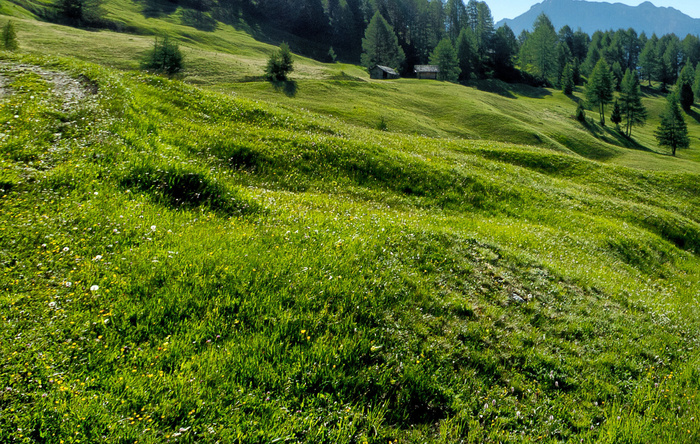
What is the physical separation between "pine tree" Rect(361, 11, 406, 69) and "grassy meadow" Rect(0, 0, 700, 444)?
113092 mm

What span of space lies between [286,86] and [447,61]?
254ft

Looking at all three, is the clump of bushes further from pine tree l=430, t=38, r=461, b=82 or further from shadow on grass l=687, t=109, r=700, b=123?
shadow on grass l=687, t=109, r=700, b=123

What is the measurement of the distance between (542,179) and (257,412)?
2489 centimetres

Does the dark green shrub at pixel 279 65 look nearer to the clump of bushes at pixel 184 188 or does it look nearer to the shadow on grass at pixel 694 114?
the clump of bushes at pixel 184 188

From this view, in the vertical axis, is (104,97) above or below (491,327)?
above

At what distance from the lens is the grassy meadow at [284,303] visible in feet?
14.1

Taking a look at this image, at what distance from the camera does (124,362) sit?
4547 mm

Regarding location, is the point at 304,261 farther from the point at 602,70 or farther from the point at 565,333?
the point at 602,70

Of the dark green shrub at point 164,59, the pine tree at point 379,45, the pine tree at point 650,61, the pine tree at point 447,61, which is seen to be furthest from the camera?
the pine tree at point 650,61

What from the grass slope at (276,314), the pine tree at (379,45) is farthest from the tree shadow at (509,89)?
the grass slope at (276,314)

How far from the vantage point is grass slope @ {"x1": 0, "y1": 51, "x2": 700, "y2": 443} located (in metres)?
4.26

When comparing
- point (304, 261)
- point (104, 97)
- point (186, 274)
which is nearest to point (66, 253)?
point (186, 274)

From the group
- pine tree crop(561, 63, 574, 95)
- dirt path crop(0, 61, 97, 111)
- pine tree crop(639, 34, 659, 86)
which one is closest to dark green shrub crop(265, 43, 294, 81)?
dirt path crop(0, 61, 97, 111)

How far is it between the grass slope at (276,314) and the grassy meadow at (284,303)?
0.04 meters
